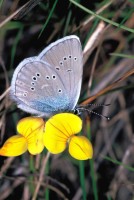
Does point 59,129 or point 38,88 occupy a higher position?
point 38,88

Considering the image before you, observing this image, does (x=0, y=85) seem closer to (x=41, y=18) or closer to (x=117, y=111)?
(x=41, y=18)

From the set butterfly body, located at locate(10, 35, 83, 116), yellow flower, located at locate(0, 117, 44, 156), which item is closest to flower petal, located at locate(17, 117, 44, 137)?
yellow flower, located at locate(0, 117, 44, 156)

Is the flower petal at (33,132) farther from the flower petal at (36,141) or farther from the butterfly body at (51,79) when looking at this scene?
the butterfly body at (51,79)

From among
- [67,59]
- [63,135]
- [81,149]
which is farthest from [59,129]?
[67,59]

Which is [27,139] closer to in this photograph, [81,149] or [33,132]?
[33,132]

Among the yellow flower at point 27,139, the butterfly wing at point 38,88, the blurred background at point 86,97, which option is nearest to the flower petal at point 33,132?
the yellow flower at point 27,139

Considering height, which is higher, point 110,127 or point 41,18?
point 41,18

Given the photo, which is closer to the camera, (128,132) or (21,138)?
(21,138)

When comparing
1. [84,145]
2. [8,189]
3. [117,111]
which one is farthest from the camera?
[117,111]

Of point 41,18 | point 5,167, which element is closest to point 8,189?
point 5,167
